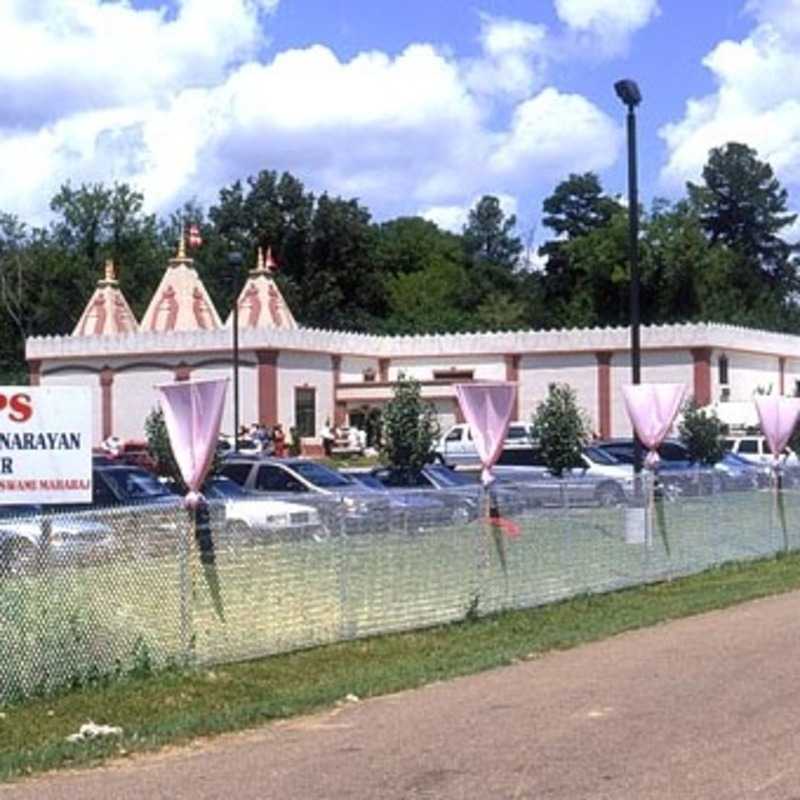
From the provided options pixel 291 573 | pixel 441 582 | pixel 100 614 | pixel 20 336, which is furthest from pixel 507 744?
pixel 20 336

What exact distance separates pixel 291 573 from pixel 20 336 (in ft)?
299

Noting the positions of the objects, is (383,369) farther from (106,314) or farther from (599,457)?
(599,457)

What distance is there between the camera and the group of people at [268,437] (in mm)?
53022

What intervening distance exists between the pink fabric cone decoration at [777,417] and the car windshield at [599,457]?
1096 cm

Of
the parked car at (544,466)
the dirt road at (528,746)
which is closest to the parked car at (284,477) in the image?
the parked car at (544,466)

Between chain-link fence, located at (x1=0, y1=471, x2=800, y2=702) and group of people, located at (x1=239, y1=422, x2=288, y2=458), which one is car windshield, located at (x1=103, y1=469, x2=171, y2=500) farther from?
group of people, located at (x1=239, y1=422, x2=288, y2=458)

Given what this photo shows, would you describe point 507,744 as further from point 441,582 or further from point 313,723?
point 441,582

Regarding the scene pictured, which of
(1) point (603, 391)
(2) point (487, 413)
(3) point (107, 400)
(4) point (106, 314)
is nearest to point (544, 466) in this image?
(2) point (487, 413)

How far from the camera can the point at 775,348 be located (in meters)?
70.2

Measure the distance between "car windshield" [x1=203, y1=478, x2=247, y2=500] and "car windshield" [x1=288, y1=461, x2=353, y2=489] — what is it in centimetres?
153

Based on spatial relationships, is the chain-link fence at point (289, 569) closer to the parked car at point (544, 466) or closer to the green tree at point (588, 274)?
the parked car at point (544, 466)

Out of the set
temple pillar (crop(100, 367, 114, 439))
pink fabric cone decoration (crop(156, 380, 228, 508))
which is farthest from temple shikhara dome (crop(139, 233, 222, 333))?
pink fabric cone decoration (crop(156, 380, 228, 508))

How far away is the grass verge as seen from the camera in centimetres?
1063

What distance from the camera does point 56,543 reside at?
12469mm
